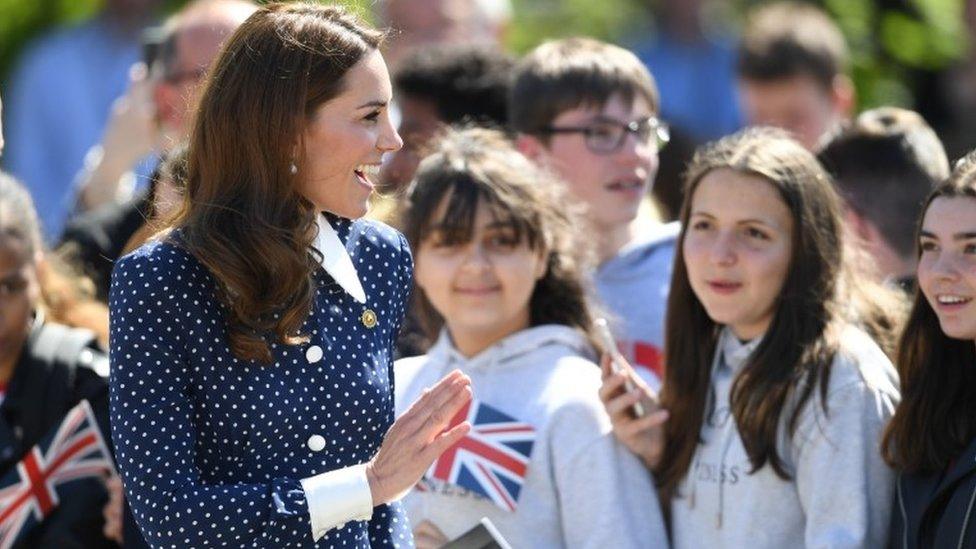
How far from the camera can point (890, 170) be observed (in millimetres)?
4531

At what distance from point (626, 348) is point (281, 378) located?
185 cm

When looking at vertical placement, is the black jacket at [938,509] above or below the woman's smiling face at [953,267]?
below

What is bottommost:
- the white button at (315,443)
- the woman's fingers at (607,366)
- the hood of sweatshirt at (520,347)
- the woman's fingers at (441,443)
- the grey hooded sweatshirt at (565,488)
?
the grey hooded sweatshirt at (565,488)

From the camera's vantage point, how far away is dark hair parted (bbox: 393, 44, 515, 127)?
5.36 m

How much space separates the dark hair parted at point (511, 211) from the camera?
398 cm

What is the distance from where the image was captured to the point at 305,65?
2701 mm

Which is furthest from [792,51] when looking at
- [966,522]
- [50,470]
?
[50,470]

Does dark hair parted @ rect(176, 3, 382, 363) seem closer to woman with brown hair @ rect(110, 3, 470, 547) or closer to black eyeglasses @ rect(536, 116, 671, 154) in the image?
woman with brown hair @ rect(110, 3, 470, 547)

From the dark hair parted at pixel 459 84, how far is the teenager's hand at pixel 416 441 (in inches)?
106

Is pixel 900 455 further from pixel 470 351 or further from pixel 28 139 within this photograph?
pixel 28 139

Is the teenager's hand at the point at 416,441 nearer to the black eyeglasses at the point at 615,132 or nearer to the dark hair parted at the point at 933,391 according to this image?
the dark hair parted at the point at 933,391

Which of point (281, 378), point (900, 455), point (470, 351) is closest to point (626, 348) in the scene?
point (470, 351)

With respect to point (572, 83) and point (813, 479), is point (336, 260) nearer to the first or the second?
point (813, 479)

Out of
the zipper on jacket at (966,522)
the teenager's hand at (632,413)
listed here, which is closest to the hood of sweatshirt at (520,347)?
the teenager's hand at (632,413)
